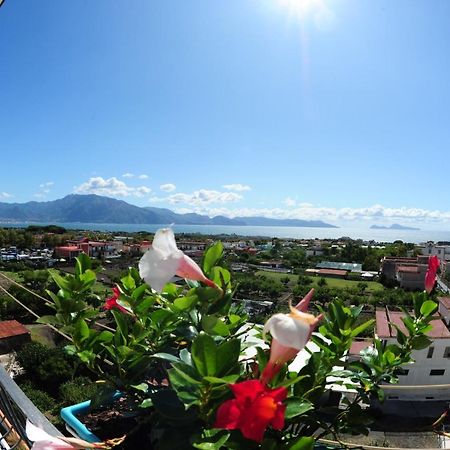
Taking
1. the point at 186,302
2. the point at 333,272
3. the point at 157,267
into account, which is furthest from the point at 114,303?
the point at 333,272

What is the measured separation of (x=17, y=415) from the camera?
90 centimetres

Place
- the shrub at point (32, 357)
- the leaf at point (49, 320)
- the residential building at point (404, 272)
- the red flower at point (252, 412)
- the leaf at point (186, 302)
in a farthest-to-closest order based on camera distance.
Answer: the residential building at point (404, 272)
the shrub at point (32, 357)
the leaf at point (49, 320)
the leaf at point (186, 302)
the red flower at point (252, 412)

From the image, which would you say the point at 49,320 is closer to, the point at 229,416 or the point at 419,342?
the point at 229,416

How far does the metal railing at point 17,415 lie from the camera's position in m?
0.74

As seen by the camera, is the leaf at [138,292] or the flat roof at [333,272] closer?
the leaf at [138,292]

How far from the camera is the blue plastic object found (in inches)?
32.0

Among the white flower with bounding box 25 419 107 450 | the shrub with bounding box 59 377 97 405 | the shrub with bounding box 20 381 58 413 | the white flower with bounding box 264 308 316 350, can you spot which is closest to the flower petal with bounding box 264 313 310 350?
the white flower with bounding box 264 308 316 350

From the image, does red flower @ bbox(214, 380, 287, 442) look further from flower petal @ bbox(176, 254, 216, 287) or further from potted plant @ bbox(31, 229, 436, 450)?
flower petal @ bbox(176, 254, 216, 287)

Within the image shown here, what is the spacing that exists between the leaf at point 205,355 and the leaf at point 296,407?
119mm

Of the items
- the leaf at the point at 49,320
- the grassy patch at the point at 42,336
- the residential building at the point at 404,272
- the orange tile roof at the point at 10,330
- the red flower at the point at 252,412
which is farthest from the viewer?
the residential building at the point at 404,272

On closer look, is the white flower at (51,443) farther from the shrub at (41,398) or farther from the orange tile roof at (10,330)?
the orange tile roof at (10,330)

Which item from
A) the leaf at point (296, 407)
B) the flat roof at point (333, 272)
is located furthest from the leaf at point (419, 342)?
the flat roof at point (333, 272)

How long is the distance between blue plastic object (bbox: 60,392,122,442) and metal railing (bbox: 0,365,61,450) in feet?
0.31

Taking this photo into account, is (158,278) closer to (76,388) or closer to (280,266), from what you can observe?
(76,388)
